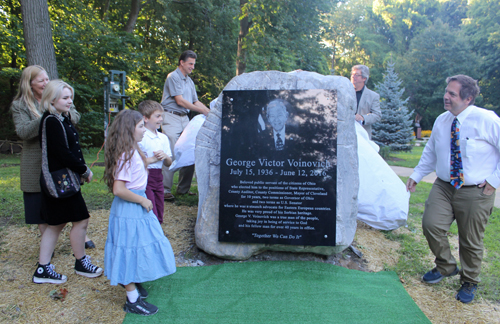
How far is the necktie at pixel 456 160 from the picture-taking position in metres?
2.77

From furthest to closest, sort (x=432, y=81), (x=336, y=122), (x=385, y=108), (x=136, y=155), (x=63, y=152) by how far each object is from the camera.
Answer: (x=432, y=81), (x=385, y=108), (x=336, y=122), (x=63, y=152), (x=136, y=155)

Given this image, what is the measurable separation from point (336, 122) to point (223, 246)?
1.63 metres

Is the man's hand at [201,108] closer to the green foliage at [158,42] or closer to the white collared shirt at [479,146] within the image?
the white collared shirt at [479,146]

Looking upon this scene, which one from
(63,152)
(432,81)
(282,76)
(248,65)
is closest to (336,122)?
(282,76)

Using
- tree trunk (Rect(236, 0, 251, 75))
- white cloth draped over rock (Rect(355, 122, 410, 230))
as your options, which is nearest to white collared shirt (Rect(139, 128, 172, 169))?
white cloth draped over rock (Rect(355, 122, 410, 230))

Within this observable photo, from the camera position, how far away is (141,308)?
2.42 metres

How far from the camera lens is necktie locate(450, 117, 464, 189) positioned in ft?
9.09

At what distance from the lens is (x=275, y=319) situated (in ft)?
7.92

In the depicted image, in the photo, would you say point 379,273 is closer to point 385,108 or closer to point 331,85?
point 331,85

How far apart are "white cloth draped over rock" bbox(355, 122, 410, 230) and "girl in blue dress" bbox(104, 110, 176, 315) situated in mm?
2758

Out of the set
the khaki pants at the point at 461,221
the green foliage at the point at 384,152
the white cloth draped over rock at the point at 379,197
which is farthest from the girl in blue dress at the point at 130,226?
the green foliage at the point at 384,152

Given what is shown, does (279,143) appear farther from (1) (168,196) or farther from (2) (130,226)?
(1) (168,196)

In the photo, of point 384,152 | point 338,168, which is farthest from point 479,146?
point 384,152

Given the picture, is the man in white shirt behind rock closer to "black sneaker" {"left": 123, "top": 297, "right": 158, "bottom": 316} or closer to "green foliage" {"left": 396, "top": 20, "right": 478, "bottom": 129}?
"black sneaker" {"left": 123, "top": 297, "right": 158, "bottom": 316}
